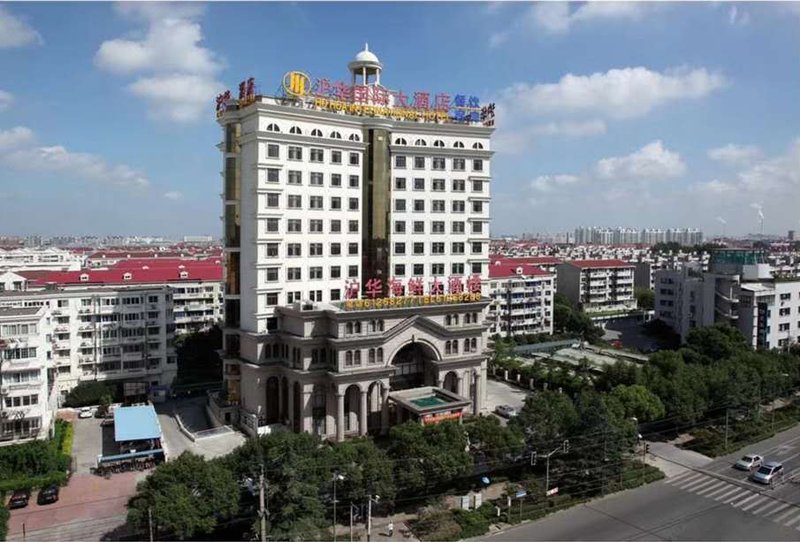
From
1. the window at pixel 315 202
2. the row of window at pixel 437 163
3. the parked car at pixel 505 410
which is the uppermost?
the row of window at pixel 437 163

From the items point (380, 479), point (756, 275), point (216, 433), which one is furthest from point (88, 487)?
point (756, 275)

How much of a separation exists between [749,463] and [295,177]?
30324 mm

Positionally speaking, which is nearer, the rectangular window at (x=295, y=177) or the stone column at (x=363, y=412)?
the stone column at (x=363, y=412)

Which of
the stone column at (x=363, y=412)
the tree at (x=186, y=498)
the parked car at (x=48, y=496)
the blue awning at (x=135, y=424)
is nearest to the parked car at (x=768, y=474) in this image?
the stone column at (x=363, y=412)

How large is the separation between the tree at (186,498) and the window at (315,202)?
743 inches

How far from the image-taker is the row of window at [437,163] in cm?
4128

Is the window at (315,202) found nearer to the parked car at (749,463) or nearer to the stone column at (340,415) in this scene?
the stone column at (340,415)

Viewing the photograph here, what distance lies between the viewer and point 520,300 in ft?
223

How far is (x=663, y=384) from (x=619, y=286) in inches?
2169

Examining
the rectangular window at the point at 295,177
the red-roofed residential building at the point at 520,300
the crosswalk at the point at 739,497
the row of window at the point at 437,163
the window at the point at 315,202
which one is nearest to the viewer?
the crosswalk at the point at 739,497

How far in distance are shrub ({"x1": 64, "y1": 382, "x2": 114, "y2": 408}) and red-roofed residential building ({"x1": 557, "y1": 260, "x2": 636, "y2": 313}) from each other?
206 ft

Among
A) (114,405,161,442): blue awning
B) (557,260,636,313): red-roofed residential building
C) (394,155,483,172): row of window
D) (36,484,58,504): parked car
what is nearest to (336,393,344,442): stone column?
(114,405,161,442): blue awning

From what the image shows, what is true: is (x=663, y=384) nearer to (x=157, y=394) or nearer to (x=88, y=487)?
(x=88, y=487)

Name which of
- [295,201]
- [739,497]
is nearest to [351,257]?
[295,201]
